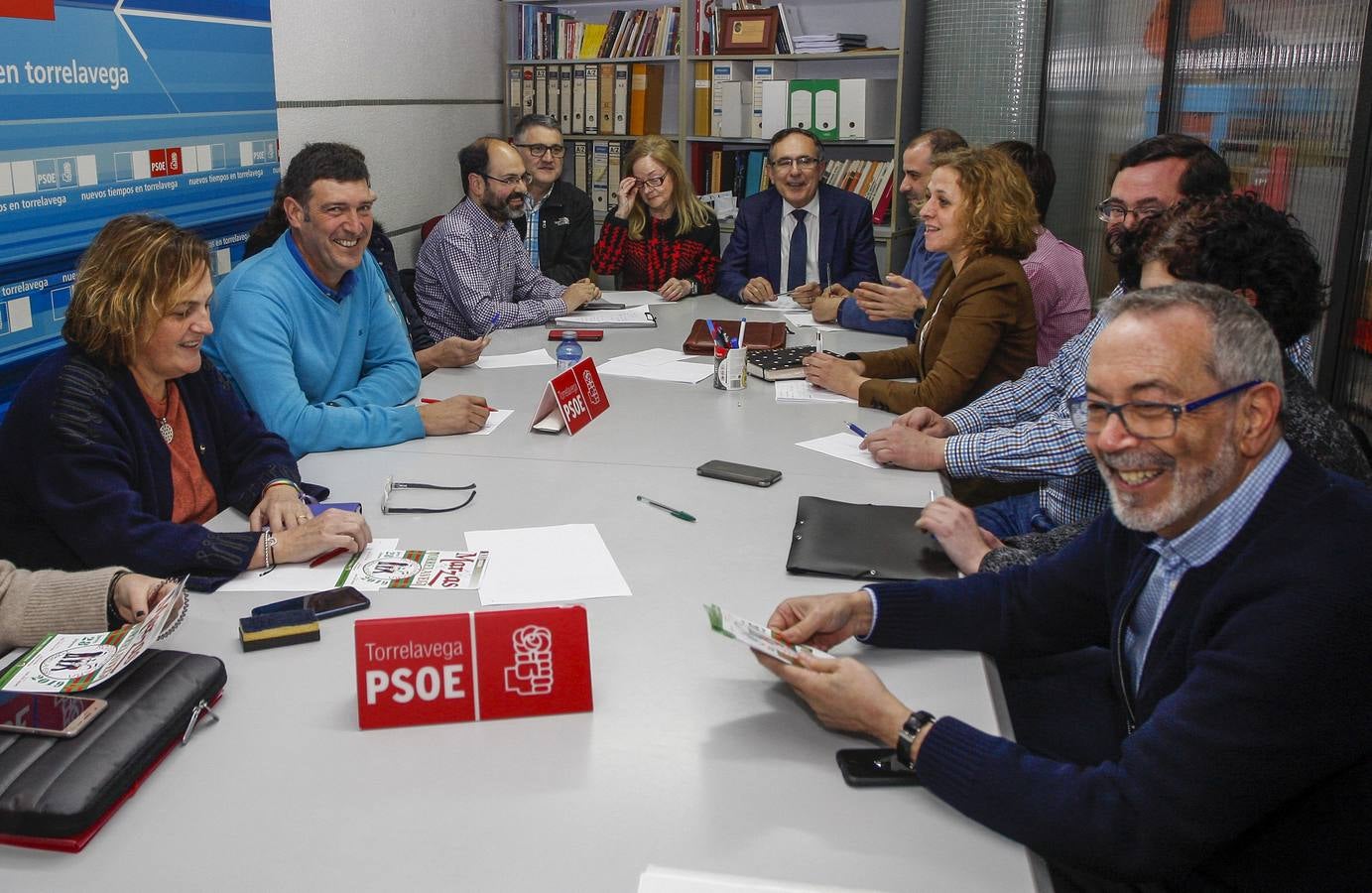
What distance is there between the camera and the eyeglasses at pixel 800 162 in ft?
14.8

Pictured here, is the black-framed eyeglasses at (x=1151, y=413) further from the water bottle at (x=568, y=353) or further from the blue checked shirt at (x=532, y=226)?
the blue checked shirt at (x=532, y=226)

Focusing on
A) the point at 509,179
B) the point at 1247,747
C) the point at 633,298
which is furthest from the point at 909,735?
the point at 633,298

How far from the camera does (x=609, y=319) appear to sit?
3979 millimetres

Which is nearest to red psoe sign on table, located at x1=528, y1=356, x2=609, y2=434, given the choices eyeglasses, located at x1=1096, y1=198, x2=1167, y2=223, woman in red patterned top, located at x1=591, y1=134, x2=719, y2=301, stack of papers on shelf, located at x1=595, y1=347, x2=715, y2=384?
stack of papers on shelf, located at x1=595, y1=347, x2=715, y2=384

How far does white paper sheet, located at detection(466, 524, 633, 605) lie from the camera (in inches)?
65.7

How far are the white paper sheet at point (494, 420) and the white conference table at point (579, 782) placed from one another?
2.29 ft

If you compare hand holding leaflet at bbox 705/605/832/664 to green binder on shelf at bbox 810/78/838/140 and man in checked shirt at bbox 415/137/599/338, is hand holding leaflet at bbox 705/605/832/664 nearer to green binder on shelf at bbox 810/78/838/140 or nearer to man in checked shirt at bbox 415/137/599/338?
man in checked shirt at bbox 415/137/599/338

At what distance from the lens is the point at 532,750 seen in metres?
1.26

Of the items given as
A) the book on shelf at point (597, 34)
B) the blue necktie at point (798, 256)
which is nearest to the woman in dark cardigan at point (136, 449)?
the blue necktie at point (798, 256)

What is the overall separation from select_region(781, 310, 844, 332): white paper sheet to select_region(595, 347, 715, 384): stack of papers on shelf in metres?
0.69

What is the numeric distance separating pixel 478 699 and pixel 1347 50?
2.20m

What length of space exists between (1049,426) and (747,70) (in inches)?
153

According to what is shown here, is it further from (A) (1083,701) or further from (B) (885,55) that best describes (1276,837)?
(B) (885,55)

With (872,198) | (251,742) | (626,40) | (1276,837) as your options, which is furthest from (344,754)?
(626,40)
